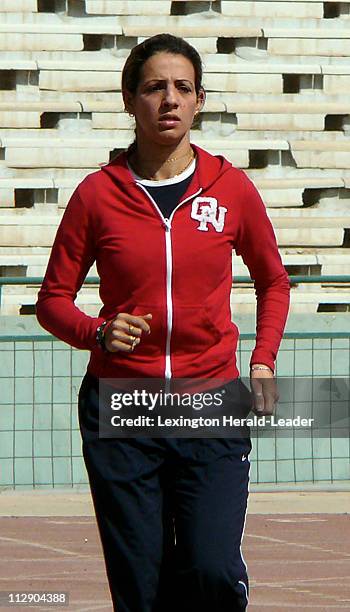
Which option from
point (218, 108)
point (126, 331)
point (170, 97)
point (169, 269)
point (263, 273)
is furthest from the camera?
point (218, 108)

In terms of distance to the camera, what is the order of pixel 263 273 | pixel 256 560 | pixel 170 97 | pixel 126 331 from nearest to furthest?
pixel 126 331
pixel 170 97
pixel 263 273
pixel 256 560

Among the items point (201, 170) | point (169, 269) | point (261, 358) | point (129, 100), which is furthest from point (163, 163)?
point (261, 358)

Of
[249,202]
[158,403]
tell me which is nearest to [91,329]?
[158,403]

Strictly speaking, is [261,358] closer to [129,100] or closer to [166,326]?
[166,326]

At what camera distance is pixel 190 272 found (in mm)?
3686

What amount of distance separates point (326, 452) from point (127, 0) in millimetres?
3641

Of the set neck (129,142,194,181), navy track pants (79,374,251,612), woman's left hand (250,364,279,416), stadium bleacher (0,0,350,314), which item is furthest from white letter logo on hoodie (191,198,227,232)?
stadium bleacher (0,0,350,314)

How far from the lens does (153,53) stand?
382 centimetres

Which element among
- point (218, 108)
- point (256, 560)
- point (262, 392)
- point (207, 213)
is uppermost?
point (207, 213)

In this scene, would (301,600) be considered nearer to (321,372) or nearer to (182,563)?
(182,563)

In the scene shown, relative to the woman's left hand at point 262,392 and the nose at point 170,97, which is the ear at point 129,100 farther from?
the woman's left hand at point 262,392

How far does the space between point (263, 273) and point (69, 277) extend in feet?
1.64

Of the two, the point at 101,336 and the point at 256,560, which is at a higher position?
the point at 101,336

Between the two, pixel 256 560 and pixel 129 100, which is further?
pixel 256 560
